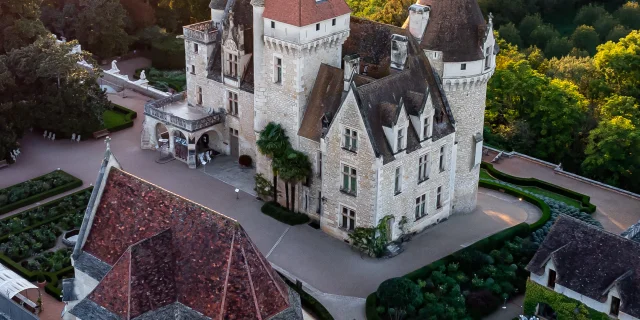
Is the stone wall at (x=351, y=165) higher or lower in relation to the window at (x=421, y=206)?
higher

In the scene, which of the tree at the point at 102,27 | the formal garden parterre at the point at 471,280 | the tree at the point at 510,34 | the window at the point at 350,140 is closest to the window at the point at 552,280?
the formal garden parterre at the point at 471,280

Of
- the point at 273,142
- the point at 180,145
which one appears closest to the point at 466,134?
the point at 273,142

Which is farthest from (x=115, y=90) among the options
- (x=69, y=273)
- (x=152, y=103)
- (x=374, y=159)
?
(x=374, y=159)

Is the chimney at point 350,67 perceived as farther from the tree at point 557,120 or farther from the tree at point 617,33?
the tree at point 617,33

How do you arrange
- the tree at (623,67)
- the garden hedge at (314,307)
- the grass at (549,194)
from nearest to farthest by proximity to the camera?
1. the garden hedge at (314,307)
2. the grass at (549,194)
3. the tree at (623,67)

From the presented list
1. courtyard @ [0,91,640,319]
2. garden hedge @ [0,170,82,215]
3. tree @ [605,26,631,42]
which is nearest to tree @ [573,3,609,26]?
tree @ [605,26,631,42]

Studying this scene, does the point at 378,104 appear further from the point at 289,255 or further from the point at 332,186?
the point at 289,255

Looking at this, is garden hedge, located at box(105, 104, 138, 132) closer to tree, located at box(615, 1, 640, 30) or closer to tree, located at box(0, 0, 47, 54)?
tree, located at box(0, 0, 47, 54)

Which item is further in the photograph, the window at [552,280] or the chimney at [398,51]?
the chimney at [398,51]
